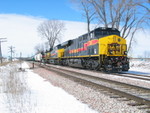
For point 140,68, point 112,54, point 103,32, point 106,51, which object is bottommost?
point 140,68

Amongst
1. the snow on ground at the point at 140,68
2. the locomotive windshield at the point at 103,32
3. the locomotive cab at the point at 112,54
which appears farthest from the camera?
the snow on ground at the point at 140,68

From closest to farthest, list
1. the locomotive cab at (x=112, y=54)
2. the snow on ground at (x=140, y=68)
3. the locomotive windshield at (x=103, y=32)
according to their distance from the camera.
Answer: the locomotive cab at (x=112, y=54)
the locomotive windshield at (x=103, y=32)
the snow on ground at (x=140, y=68)

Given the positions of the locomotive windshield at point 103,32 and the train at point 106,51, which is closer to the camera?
the train at point 106,51

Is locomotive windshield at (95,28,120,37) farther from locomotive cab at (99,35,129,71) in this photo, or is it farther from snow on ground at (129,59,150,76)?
snow on ground at (129,59,150,76)

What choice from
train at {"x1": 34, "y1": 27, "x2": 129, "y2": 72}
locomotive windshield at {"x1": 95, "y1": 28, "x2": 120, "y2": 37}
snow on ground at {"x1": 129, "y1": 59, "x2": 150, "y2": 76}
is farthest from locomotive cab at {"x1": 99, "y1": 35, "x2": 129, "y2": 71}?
snow on ground at {"x1": 129, "y1": 59, "x2": 150, "y2": 76}

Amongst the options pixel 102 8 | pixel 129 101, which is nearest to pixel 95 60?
pixel 129 101

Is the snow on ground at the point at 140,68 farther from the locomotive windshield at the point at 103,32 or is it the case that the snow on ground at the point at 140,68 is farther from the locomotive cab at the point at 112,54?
the locomotive windshield at the point at 103,32

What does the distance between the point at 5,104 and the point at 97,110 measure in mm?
2671

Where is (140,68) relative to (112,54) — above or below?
below

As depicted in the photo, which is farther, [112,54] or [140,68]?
[140,68]

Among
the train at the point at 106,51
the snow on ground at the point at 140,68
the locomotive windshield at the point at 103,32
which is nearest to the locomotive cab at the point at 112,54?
the train at the point at 106,51

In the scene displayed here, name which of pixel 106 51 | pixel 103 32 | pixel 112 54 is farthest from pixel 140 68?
pixel 106 51

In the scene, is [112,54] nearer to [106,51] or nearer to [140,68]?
[106,51]

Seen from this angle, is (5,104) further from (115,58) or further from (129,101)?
(115,58)
